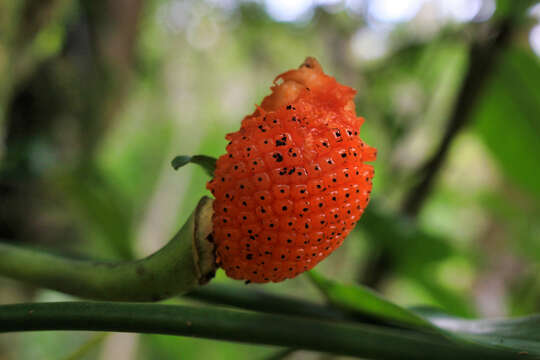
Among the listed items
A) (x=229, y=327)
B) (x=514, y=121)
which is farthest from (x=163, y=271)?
(x=514, y=121)

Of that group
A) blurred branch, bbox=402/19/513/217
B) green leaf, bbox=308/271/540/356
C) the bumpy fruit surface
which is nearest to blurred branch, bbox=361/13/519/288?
blurred branch, bbox=402/19/513/217

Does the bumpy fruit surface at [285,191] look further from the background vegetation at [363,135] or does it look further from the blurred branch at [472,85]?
the blurred branch at [472,85]

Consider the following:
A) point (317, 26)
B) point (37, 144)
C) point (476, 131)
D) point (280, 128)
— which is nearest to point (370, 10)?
point (317, 26)

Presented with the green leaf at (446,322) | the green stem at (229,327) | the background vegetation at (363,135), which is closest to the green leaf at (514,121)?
the background vegetation at (363,135)

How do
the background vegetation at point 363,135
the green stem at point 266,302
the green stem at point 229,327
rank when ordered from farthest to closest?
the background vegetation at point 363,135, the green stem at point 266,302, the green stem at point 229,327

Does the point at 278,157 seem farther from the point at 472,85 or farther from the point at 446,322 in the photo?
the point at 472,85

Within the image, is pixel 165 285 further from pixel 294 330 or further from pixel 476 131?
pixel 476 131
